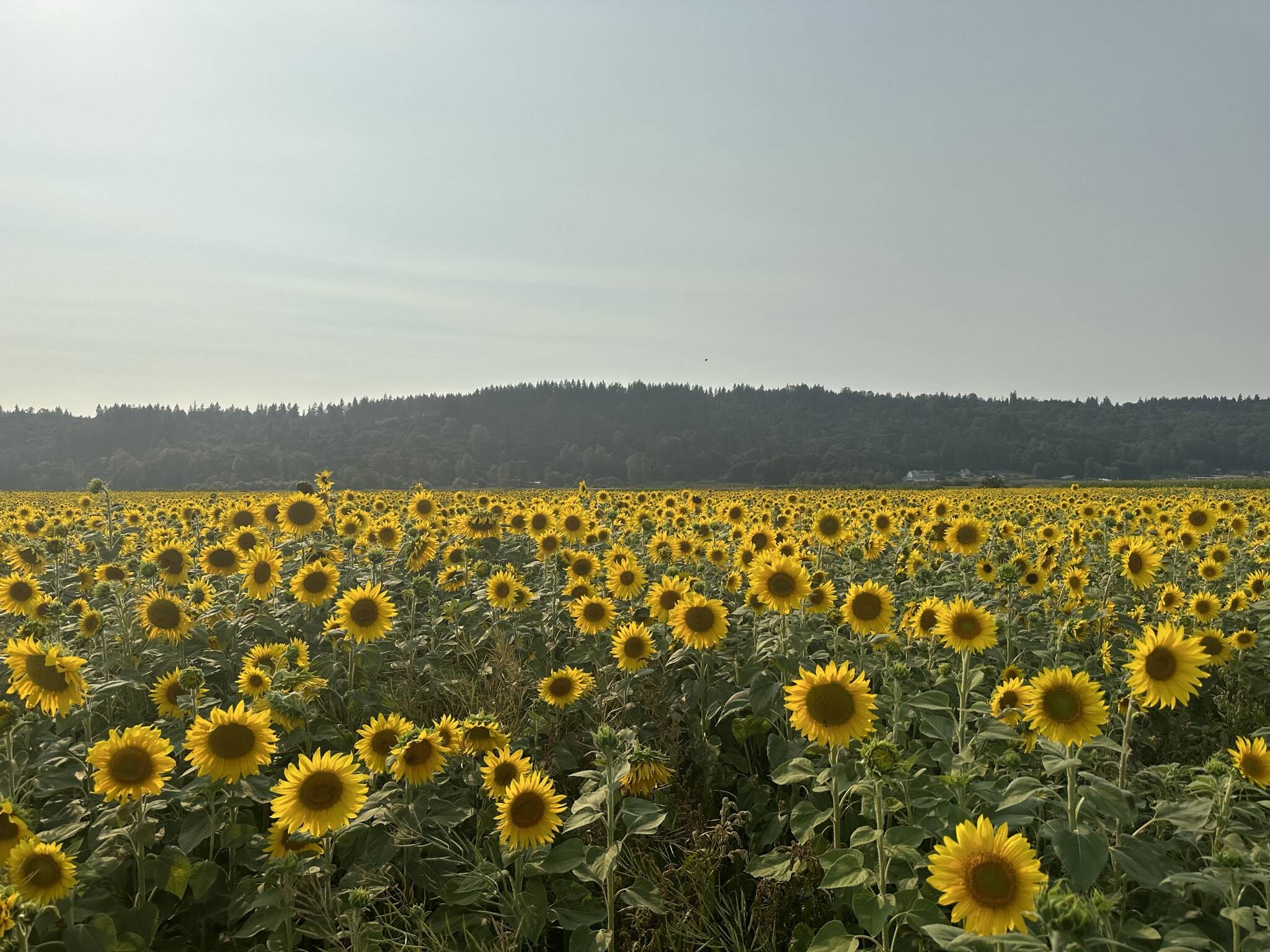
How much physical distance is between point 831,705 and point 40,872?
139 inches

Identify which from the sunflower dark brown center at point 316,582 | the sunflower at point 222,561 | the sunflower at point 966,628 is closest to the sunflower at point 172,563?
the sunflower at point 222,561

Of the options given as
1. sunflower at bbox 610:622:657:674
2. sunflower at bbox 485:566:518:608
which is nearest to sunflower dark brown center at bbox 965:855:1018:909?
sunflower at bbox 610:622:657:674

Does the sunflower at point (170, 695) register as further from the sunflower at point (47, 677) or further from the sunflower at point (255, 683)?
the sunflower at point (47, 677)

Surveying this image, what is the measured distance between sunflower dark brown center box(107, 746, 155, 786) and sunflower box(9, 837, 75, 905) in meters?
0.45

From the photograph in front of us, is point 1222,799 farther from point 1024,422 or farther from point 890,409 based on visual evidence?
point 890,409

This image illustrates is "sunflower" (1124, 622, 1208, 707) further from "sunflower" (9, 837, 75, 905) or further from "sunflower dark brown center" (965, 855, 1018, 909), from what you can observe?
"sunflower" (9, 837, 75, 905)

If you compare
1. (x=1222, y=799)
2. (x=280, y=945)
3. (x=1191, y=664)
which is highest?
(x=1191, y=664)

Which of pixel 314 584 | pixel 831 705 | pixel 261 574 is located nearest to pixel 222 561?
pixel 261 574

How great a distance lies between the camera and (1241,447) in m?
97.6

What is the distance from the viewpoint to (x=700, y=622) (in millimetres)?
5438

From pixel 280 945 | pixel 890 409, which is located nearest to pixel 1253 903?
pixel 280 945

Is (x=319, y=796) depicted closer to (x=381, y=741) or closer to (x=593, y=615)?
(x=381, y=741)

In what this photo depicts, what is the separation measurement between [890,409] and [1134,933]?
135619 millimetres

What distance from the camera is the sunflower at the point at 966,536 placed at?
25.6ft
